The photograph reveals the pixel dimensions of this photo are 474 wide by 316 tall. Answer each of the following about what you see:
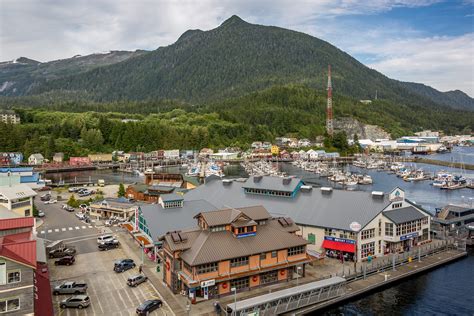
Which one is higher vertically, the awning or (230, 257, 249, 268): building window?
(230, 257, 249, 268): building window

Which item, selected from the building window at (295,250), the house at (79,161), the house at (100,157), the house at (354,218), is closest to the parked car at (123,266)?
the building window at (295,250)

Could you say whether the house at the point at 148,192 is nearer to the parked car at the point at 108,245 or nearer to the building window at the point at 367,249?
the parked car at the point at 108,245

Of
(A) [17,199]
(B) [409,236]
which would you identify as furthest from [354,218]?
(A) [17,199]

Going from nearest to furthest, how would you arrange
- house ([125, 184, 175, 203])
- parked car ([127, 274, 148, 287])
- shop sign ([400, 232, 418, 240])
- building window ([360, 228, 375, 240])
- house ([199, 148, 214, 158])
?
parked car ([127, 274, 148, 287]), building window ([360, 228, 375, 240]), shop sign ([400, 232, 418, 240]), house ([125, 184, 175, 203]), house ([199, 148, 214, 158])

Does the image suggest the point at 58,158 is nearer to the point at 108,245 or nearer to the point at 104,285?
the point at 108,245

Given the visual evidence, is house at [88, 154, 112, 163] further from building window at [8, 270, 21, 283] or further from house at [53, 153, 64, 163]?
building window at [8, 270, 21, 283]

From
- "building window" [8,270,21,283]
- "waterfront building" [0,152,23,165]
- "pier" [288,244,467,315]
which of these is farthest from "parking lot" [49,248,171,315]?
"waterfront building" [0,152,23,165]

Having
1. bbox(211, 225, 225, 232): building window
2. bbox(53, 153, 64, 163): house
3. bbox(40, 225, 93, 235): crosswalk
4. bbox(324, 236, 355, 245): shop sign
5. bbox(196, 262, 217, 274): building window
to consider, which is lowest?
bbox(40, 225, 93, 235): crosswalk
